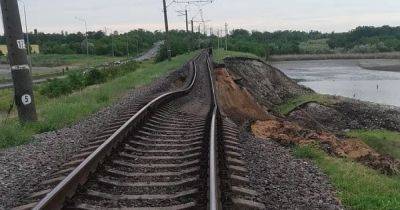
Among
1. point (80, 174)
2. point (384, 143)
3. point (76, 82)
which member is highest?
point (80, 174)

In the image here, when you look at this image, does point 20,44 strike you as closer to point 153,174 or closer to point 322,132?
point 153,174

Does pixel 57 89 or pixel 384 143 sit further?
pixel 57 89

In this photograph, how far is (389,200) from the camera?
715cm

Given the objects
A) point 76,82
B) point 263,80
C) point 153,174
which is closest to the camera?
point 153,174

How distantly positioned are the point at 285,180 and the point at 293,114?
2238cm

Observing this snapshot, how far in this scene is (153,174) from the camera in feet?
23.0

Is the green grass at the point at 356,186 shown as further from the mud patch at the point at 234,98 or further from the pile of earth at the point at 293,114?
the mud patch at the point at 234,98

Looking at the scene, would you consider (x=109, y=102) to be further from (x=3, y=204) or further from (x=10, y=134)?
(x=3, y=204)

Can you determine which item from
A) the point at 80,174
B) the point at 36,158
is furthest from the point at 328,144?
the point at 80,174

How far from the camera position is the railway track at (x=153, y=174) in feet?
18.8

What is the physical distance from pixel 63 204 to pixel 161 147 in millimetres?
3582

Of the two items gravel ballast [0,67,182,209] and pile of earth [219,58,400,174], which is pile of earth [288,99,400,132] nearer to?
pile of earth [219,58,400,174]

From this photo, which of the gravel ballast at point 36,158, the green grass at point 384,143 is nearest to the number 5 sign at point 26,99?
the gravel ballast at point 36,158

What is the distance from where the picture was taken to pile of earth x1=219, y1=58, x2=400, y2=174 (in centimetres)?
1234
